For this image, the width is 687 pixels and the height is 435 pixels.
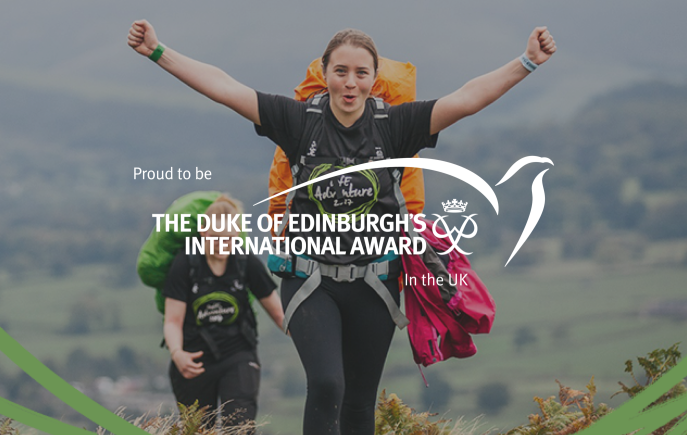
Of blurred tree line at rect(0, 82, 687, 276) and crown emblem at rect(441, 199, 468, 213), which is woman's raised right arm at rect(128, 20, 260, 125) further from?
blurred tree line at rect(0, 82, 687, 276)

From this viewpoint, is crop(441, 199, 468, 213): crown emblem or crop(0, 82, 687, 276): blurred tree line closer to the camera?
crop(441, 199, 468, 213): crown emblem

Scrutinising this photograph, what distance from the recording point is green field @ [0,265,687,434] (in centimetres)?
8412

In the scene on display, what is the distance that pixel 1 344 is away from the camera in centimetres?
506

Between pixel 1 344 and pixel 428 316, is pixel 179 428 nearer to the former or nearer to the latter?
pixel 1 344

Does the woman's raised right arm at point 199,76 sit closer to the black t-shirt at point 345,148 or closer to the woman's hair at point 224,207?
the black t-shirt at point 345,148

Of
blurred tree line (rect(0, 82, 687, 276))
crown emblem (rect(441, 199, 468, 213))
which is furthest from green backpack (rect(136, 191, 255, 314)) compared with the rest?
blurred tree line (rect(0, 82, 687, 276))

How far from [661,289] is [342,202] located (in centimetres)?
11672

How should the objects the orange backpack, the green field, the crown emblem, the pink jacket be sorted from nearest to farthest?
the pink jacket, the orange backpack, the crown emblem, the green field

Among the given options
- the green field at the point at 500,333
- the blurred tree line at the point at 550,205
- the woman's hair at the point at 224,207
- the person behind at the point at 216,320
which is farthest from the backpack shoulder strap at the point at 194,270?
the blurred tree line at the point at 550,205

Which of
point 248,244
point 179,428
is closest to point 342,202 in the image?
point 179,428

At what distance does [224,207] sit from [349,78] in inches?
125

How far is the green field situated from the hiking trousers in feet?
195

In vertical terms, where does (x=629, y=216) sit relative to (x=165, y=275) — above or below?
above

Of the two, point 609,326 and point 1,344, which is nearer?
point 1,344
